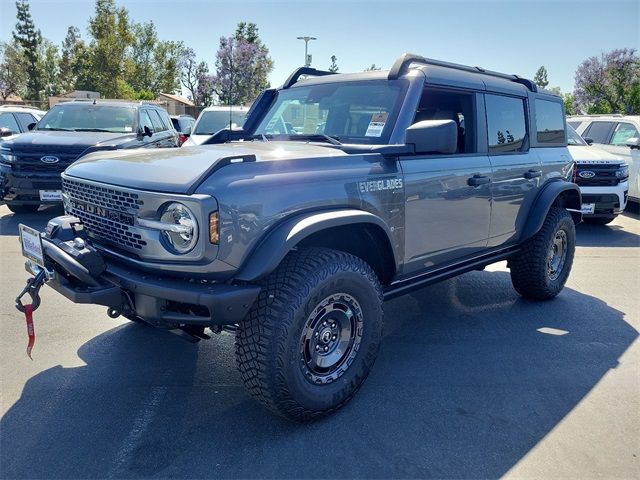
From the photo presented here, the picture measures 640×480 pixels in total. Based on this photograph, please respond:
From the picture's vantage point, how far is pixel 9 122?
11.7 meters

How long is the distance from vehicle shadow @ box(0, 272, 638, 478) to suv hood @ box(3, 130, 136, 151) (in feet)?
16.6

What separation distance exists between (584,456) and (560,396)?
2.09ft

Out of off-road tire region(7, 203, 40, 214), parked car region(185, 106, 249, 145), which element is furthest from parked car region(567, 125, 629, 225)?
off-road tire region(7, 203, 40, 214)

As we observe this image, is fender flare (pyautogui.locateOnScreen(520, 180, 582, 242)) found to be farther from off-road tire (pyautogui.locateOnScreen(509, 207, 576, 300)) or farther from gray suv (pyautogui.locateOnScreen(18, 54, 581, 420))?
gray suv (pyautogui.locateOnScreen(18, 54, 581, 420))

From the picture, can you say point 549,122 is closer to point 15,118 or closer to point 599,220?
point 599,220

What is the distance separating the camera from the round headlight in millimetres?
2533

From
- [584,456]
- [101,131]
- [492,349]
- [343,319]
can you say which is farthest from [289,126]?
[101,131]

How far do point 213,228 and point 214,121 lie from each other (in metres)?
9.74

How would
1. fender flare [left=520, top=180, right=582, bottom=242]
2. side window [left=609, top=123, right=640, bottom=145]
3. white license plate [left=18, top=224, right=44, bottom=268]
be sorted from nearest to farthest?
white license plate [left=18, top=224, right=44, bottom=268] → fender flare [left=520, top=180, right=582, bottom=242] → side window [left=609, top=123, right=640, bottom=145]

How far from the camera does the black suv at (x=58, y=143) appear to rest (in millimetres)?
8211

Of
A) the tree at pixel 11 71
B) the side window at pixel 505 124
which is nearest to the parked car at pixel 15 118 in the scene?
the side window at pixel 505 124

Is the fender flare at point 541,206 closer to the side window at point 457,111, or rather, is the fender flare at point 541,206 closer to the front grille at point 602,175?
the side window at point 457,111

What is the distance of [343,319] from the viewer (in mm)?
3102

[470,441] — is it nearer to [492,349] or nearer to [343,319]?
[343,319]
